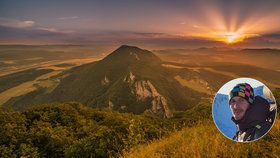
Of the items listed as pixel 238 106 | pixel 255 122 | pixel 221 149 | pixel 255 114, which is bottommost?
pixel 221 149

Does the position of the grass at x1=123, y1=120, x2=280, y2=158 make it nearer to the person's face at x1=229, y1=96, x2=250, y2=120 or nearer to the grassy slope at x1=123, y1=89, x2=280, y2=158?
the grassy slope at x1=123, y1=89, x2=280, y2=158

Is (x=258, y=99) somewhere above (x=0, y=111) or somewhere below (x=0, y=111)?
above

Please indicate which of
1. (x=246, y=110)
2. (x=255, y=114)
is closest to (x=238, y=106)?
(x=246, y=110)

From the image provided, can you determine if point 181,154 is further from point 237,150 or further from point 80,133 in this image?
point 80,133

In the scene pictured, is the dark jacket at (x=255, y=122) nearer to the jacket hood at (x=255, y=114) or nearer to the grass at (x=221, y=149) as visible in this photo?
the jacket hood at (x=255, y=114)

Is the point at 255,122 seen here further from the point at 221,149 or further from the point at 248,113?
the point at 221,149

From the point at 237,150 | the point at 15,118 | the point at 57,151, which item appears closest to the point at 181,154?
the point at 237,150

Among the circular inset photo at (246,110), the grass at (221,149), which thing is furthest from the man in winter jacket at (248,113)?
the grass at (221,149)
